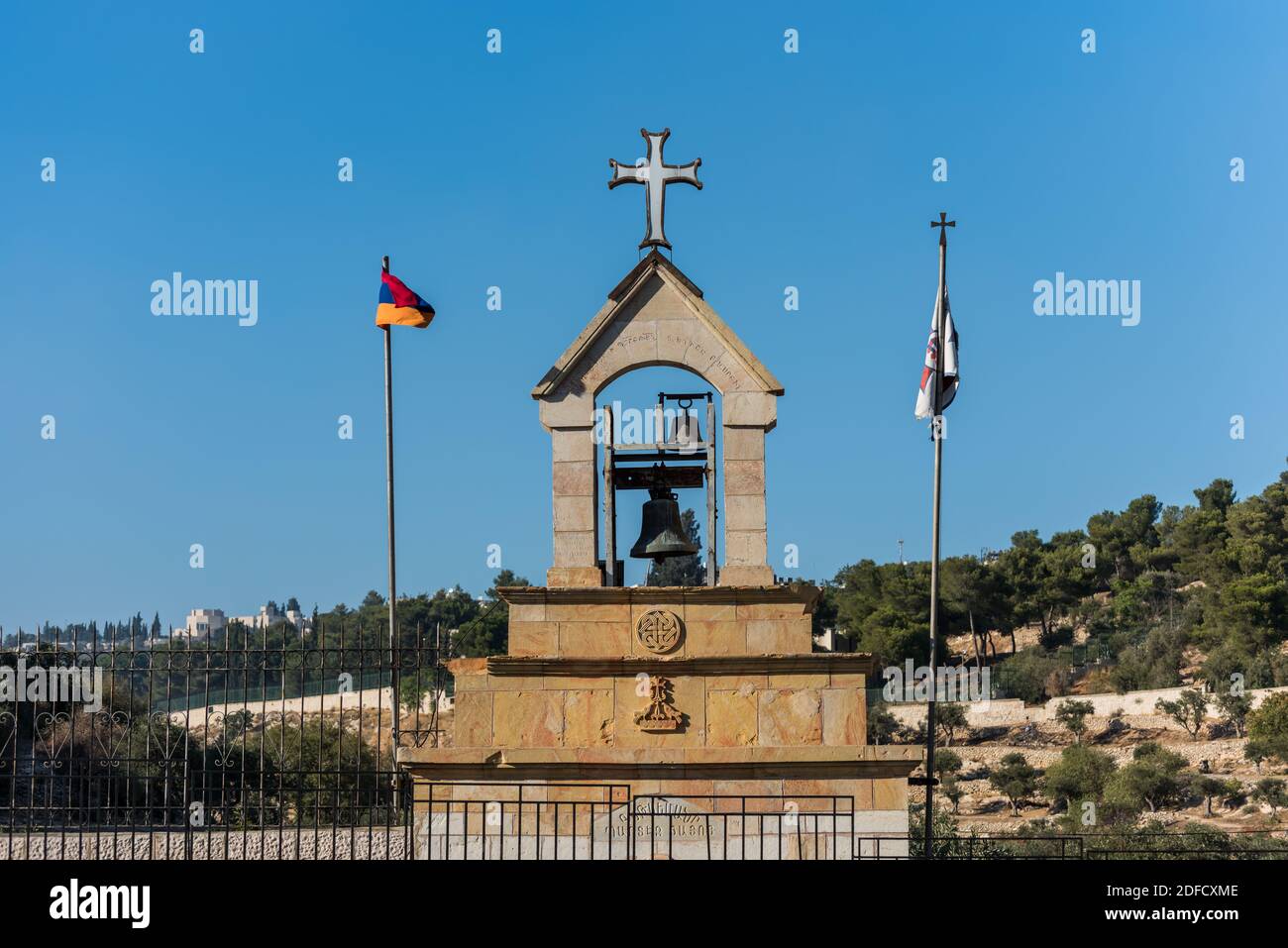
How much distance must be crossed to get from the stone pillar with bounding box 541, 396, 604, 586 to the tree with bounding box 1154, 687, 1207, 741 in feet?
173

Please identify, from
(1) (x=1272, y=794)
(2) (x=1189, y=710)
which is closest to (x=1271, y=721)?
(1) (x=1272, y=794)

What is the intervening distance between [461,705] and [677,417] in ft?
11.5

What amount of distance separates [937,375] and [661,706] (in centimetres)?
761

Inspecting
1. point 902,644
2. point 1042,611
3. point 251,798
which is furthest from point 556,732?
point 1042,611

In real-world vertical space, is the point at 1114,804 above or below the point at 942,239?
below

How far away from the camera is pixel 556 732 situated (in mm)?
15750

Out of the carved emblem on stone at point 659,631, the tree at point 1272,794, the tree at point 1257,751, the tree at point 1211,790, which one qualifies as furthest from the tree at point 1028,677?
the carved emblem on stone at point 659,631

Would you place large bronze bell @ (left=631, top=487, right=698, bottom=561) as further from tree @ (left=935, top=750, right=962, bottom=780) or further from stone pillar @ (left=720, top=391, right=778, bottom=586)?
tree @ (left=935, top=750, right=962, bottom=780)

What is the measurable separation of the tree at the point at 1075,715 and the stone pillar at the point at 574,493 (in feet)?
172

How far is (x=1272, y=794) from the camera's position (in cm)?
5184

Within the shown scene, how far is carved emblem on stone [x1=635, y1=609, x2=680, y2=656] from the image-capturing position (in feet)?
51.9

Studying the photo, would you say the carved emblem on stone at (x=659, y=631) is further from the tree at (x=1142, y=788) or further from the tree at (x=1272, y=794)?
the tree at (x=1272, y=794)

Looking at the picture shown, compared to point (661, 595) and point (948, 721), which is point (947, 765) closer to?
point (948, 721)
